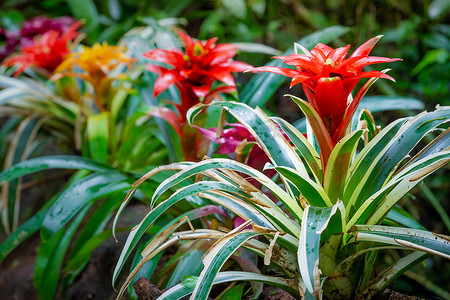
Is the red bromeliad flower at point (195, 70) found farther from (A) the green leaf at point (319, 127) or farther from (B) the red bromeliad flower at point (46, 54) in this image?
(B) the red bromeliad flower at point (46, 54)

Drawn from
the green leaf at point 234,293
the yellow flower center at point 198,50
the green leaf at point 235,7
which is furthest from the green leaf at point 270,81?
the green leaf at point 235,7

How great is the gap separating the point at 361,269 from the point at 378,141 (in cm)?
28

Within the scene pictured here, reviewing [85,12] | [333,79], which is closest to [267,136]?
[333,79]

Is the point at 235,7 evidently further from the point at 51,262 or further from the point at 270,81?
the point at 51,262

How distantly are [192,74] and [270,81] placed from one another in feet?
1.09

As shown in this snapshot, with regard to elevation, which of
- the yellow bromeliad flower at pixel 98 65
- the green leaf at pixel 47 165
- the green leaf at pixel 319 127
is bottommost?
the green leaf at pixel 47 165

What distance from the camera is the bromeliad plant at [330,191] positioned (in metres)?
0.78

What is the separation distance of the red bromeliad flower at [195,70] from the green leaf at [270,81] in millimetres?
171

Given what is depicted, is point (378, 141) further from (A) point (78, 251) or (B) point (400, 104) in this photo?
(A) point (78, 251)

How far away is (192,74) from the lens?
115 centimetres

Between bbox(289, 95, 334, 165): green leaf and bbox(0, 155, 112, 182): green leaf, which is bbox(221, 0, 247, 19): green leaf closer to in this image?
bbox(0, 155, 112, 182): green leaf

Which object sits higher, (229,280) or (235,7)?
(235,7)

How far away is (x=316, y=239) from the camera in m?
0.70

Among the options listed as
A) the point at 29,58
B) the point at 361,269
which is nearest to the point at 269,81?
the point at 361,269
